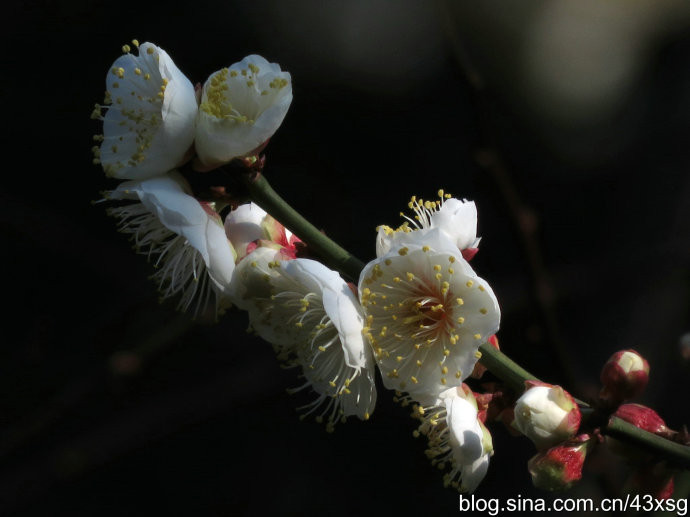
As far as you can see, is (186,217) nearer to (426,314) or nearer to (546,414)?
(426,314)

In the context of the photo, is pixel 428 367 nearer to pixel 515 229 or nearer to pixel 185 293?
pixel 185 293

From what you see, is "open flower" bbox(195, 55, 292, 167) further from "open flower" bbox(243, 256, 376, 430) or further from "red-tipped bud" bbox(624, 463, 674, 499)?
"red-tipped bud" bbox(624, 463, 674, 499)

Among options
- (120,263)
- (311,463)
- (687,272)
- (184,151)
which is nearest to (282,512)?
(311,463)

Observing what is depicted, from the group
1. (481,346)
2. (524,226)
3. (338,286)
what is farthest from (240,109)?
(524,226)

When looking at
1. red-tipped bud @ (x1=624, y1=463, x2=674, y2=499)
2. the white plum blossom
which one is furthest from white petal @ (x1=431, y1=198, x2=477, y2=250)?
red-tipped bud @ (x1=624, y1=463, x2=674, y2=499)

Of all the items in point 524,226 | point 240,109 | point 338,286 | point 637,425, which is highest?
point 240,109
